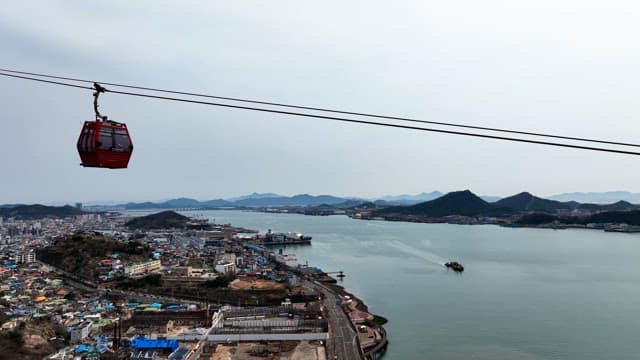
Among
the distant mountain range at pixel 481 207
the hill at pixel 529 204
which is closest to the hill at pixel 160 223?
the distant mountain range at pixel 481 207

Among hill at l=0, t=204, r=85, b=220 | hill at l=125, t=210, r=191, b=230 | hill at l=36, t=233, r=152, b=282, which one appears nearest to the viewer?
hill at l=36, t=233, r=152, b=282

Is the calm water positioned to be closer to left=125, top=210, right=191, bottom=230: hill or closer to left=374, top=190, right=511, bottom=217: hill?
left=125, top=210, right=191, bottom=230: hill

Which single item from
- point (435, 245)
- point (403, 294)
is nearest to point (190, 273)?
point (403, 294)

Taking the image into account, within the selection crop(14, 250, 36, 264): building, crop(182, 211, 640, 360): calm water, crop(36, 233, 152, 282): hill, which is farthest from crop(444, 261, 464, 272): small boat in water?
crop(14, 250, 36, 264): building

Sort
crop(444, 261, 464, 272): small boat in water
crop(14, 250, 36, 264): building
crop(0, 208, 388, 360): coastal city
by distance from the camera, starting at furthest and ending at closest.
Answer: crop(14, 250, 36, 264): building, crop(444, 261, 464, 272): small boat in water, crop(0, 208, 388, 360): coastal city

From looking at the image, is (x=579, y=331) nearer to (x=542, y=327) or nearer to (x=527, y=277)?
(x=542, y=327)

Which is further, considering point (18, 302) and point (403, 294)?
point (403, 294)

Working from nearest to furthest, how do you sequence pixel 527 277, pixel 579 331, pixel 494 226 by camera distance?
pixel 579 331
pixel 527 277
pixel 494 226
